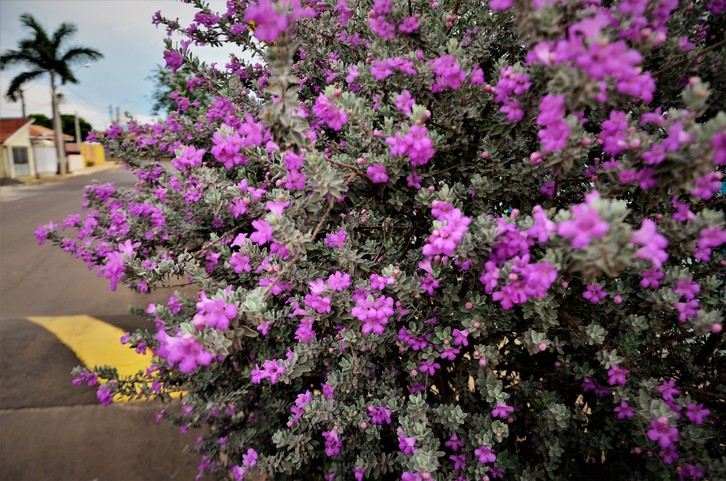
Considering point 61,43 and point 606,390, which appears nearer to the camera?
point 606,390

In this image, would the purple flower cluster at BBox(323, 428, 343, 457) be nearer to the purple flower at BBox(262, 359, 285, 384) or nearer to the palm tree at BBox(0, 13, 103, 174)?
the purple flower at BBox(262, 359, 285, 384)

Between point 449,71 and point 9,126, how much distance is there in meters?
35.0

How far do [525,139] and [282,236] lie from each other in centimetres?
121

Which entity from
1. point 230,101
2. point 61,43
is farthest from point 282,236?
point 61,43

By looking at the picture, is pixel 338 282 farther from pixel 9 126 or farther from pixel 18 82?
pixel 18 82

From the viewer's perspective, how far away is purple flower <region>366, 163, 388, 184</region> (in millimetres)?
1744

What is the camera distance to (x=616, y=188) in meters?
1.36

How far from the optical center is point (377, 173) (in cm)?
176

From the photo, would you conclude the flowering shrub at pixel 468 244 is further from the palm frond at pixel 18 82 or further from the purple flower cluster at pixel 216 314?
the palm frond at pixel 18 82

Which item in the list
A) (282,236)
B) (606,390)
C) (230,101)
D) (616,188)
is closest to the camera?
(616,188)

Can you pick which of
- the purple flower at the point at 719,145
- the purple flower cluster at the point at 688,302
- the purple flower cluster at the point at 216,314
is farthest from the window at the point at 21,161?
the purple flower at the point at 719,145

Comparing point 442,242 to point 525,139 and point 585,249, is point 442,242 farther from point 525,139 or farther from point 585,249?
point 525,139

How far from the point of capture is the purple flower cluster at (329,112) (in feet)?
5.21

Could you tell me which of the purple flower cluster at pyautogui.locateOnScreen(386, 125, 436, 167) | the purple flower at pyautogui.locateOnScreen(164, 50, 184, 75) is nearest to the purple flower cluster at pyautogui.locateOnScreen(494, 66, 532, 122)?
the purple flower cluster at pyautogui.locateOnScreen(386, 125, 436, 167)
